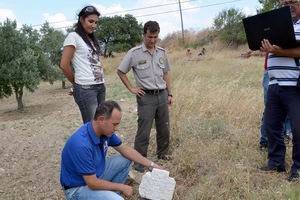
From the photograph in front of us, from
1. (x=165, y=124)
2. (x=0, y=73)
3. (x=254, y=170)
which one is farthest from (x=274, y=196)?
(x=0, y=73)

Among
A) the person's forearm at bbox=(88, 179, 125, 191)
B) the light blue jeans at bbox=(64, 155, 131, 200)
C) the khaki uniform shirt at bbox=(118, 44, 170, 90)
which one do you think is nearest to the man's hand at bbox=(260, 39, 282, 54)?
the khaki uniform shirt at bbox=(118, 44, 170, 90)

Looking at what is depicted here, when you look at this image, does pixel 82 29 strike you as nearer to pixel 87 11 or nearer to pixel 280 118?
pixel 87 11

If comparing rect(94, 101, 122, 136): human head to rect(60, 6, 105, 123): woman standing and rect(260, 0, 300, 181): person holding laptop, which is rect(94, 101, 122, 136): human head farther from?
rect(260, 0, 300, 181): person holding laptop

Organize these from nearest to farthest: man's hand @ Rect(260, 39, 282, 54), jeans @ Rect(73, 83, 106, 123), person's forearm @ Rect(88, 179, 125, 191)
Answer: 1. person's forearm @ Rect(88, 179, 125, 191)
2. man's hand @ Rect(260, 39, 282, 54)
3. jeans @ Rect(73, 83, 106, 123)

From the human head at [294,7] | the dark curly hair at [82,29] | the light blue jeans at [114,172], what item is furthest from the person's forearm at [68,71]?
the human head at [294,7]

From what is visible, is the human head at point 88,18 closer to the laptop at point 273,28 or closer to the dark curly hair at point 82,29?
the dark curly hair at point 82,29

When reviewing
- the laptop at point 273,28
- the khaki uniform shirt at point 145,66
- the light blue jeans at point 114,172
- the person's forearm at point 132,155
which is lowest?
the light blue jeans at point 114,172

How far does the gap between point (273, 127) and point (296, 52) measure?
0.80 meters

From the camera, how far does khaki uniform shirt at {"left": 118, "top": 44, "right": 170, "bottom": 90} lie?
4.68 m

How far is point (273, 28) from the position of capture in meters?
3.80

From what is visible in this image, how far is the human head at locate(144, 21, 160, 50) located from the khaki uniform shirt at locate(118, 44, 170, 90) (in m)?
0.08

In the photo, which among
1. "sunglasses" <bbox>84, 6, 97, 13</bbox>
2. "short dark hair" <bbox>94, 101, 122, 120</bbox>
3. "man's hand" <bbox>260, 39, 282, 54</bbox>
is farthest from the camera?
"sunglasses" <bbox>84, 6, 97, 13</bbox>

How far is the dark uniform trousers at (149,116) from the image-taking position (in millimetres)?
4727

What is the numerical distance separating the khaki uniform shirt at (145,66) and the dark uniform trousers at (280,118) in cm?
125
